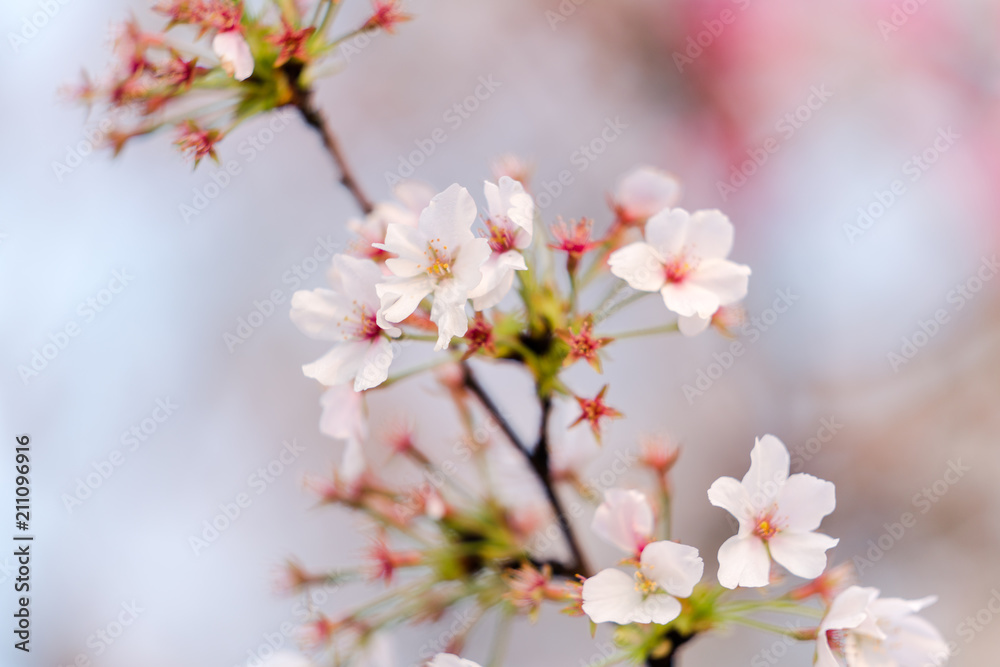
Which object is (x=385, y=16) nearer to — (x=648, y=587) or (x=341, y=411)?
(x=341, y=411)

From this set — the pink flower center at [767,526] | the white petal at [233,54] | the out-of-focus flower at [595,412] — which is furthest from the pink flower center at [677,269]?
the white petal at [233,54]

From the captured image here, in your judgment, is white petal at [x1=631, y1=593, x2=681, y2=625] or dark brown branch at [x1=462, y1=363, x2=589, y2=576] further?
dark brown branch at [x1=462, y1=363, x2=589, y2=576]

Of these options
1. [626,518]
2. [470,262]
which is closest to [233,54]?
[470,262]

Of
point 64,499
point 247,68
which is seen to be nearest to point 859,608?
point 247,68

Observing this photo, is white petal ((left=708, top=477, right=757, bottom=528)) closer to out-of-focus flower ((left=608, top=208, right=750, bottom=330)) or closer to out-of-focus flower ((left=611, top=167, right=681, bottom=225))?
out-of-focus flower ((left=608, top=208, right=750, bottom=330))

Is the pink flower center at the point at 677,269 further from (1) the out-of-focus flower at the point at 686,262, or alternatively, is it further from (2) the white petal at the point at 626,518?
(2) the white petal at the point at 626,518

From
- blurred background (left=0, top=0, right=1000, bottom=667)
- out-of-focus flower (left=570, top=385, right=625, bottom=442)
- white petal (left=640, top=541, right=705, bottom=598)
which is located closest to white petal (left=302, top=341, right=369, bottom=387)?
out-of-focus flower (left=570, top=385, right=625, bottom=442)

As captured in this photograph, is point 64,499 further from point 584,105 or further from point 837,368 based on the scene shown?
point 837,368
